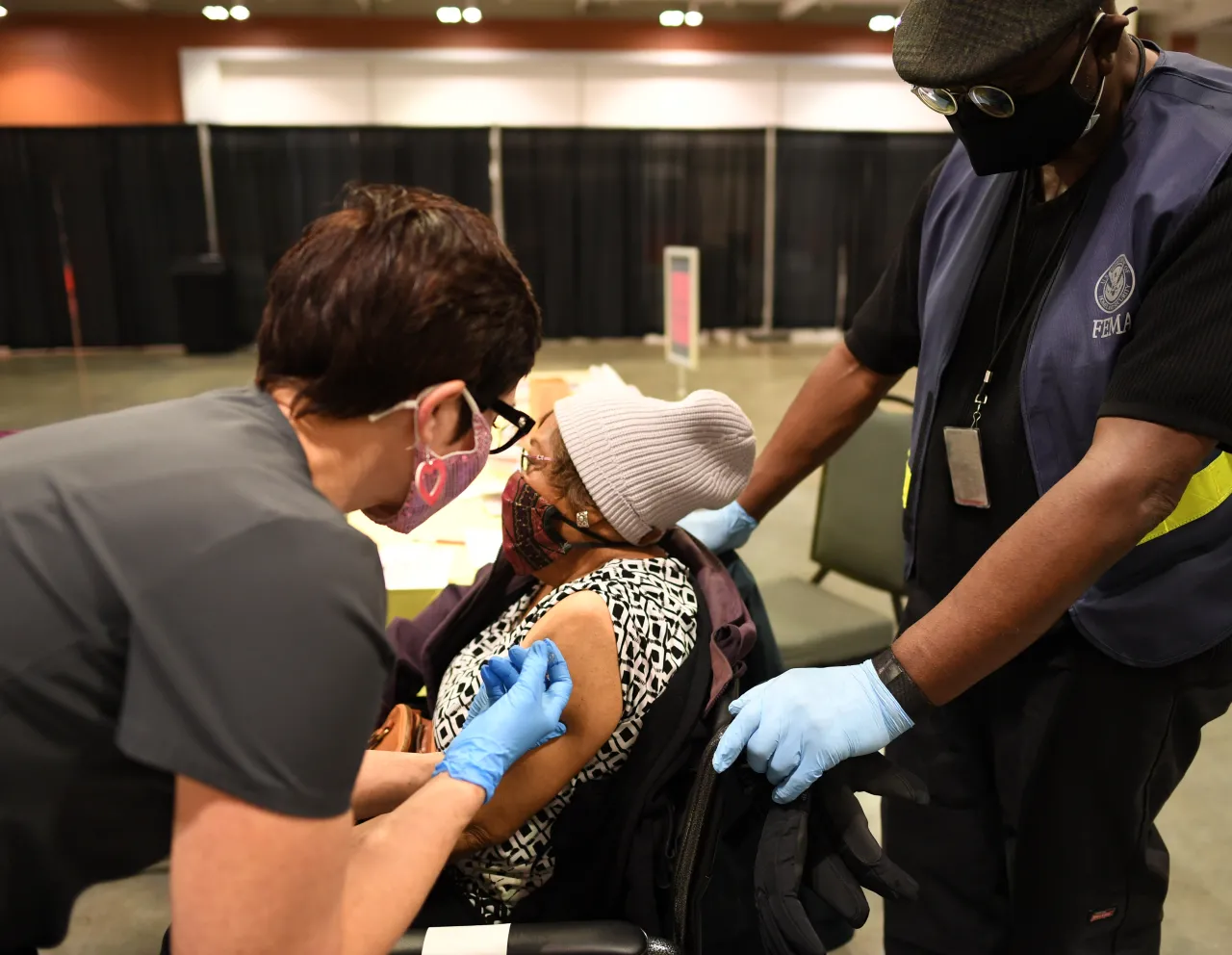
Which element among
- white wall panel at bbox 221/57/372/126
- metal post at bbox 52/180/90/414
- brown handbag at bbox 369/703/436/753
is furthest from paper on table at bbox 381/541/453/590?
white wall panel at bbox 221/57/372/126

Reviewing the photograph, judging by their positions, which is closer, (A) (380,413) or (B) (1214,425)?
(A) (380,413)

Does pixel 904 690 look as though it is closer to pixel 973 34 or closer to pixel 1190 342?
pixel 1190 342

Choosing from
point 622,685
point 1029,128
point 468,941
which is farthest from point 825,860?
point 1029,128

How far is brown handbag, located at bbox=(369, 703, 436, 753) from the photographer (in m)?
1.45

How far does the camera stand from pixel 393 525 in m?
1.01

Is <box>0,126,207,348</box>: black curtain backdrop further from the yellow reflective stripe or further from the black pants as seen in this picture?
the yellow reflective stripe

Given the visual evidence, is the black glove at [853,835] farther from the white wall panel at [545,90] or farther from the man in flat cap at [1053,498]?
the white wall panel at [545,90]

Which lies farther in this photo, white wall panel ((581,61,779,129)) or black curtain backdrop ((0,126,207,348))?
white wall panel ((581,61,779,129))

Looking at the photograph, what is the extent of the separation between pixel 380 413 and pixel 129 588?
28 cm

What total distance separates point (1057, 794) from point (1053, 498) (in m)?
0.50

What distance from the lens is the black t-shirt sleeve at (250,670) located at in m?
0.67

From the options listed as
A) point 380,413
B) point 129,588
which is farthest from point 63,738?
point 380,413

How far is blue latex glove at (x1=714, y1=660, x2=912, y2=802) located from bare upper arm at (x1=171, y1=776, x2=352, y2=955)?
0.56 meters

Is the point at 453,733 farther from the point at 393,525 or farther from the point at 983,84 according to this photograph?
the point at 983,84
